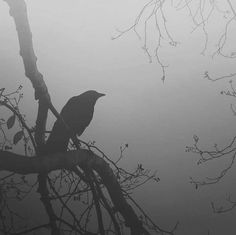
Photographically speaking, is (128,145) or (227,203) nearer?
(128,145)

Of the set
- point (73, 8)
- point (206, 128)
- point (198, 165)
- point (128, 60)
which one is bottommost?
point (198, 165)

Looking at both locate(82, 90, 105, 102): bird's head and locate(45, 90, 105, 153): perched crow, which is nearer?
locate(45, 90, 105, 153): perched crow

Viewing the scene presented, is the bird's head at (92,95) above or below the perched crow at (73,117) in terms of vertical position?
above

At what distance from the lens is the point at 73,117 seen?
5.64 feet

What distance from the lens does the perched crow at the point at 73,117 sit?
5.04ft

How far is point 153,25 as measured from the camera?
1907mm

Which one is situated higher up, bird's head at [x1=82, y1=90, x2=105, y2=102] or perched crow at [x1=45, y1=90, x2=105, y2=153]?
bird's head at [x1=82, y1=90, x2=105, y2=102]

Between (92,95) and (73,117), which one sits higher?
(92,95)

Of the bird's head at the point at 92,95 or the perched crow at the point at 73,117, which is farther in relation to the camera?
the bird's head at the point at 92,95

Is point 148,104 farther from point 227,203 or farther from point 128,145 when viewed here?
point 227,203

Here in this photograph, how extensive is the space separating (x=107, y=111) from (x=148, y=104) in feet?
0.68

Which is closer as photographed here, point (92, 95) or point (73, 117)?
point (73, 117)

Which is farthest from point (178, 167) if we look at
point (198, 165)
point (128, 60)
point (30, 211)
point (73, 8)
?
point (73, 8)

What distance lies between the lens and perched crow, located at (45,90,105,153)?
1.54m
